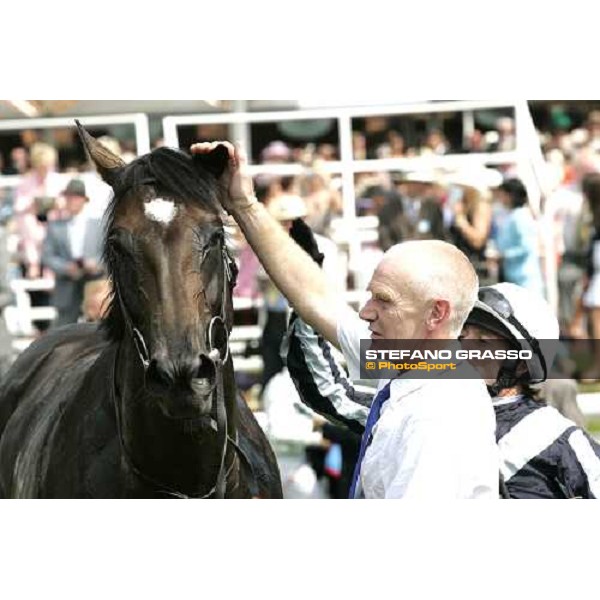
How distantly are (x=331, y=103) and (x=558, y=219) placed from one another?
5.81 feet

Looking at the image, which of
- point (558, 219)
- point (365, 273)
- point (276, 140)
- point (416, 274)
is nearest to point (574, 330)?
point (558, 219)

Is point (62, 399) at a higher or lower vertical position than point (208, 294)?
lower

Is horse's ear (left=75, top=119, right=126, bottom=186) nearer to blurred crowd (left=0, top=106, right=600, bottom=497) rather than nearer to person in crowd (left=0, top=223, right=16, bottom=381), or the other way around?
blurred crowd (left=0, top=106, right=600, bottom=497)

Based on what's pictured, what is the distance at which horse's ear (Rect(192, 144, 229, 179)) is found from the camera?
3943mm

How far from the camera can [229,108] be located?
8.73 metres

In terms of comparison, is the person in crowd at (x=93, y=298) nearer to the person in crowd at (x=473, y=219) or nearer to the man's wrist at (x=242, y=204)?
the person in crowd at (x=473, y=219)

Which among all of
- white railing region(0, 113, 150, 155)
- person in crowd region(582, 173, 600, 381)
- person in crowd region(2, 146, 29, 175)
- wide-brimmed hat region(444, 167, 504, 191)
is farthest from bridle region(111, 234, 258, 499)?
wide-brimmed hat region(444, 167, 504, 191)

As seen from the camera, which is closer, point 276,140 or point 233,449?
point 233,449

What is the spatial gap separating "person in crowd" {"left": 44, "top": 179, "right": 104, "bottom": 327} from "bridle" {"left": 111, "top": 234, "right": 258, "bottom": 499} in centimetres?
465

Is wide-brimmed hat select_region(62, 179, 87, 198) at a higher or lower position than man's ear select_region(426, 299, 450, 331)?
higher

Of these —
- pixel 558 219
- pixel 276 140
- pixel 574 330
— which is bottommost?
pixel 574 330

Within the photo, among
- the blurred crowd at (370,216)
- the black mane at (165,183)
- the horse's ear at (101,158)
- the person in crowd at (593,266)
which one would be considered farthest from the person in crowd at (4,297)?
the black mane at (165,183)

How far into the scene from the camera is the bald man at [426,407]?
274 centimetres
